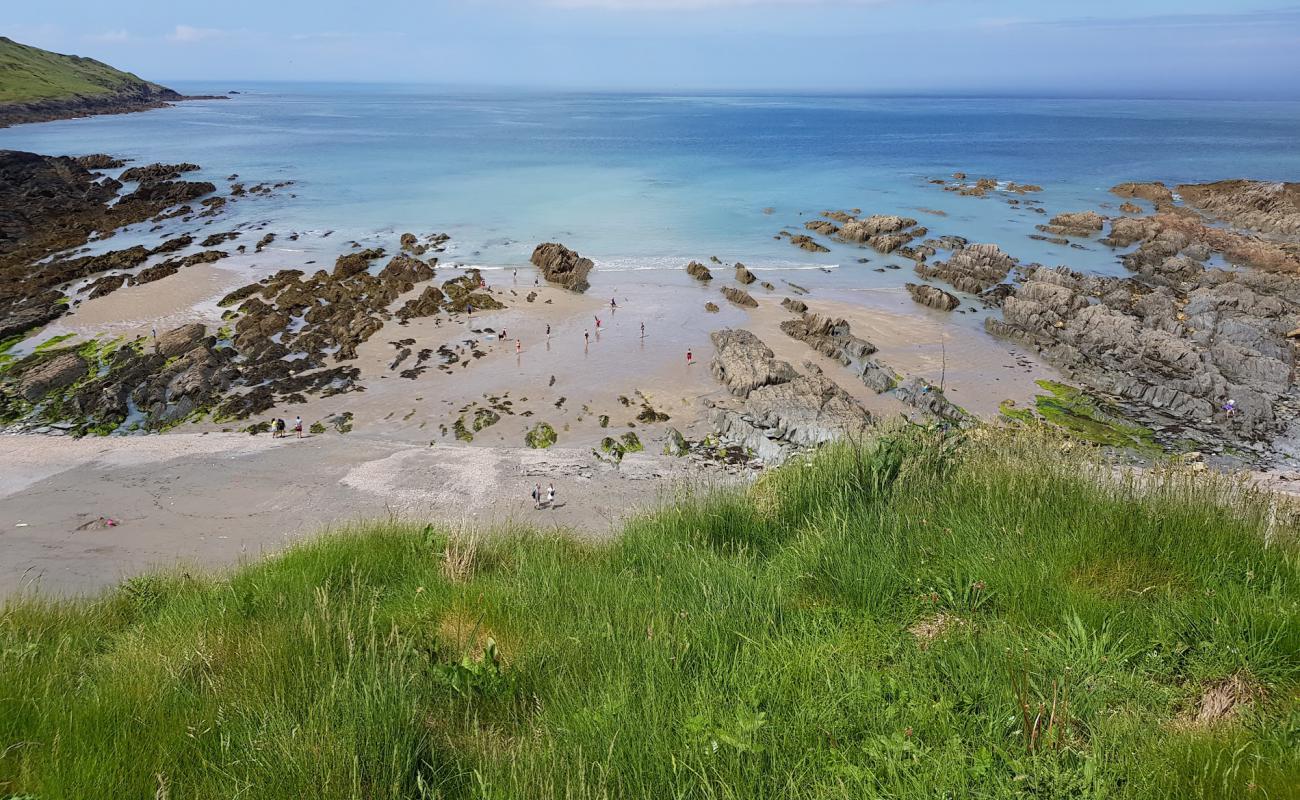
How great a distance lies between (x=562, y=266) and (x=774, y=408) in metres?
17.9

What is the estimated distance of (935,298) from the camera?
29266mm

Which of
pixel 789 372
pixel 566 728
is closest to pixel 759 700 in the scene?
pixel 566 728

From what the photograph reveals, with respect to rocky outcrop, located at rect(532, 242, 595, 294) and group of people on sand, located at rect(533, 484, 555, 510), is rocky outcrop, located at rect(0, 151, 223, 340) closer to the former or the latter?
rocky outcrop, located at rect(532, 242, 595, 294)

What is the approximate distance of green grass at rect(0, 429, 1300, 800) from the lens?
103 inches

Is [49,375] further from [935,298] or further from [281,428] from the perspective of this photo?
[935,298]

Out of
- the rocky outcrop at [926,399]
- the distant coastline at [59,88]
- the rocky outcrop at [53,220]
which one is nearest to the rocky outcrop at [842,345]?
the rocky outcrop at [926,399]

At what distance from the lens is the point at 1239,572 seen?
3.86 metres

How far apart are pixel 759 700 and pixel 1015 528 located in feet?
8.30

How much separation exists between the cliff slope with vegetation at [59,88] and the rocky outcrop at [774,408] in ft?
365

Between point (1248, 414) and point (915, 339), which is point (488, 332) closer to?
point (915, 339)

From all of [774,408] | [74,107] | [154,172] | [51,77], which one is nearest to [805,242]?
[774,408]

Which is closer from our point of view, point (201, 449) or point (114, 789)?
point (114, 789)

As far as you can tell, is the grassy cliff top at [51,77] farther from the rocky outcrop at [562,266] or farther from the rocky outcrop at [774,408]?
the rocky outcrop at [774,408]

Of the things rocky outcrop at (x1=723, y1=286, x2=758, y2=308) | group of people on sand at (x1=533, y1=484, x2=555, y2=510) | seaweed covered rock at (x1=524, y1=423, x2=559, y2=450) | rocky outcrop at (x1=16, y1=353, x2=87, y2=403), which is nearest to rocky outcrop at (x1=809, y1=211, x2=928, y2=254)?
rocky outcrop at (x1=723, y1=286, x2=758, y2=308)
